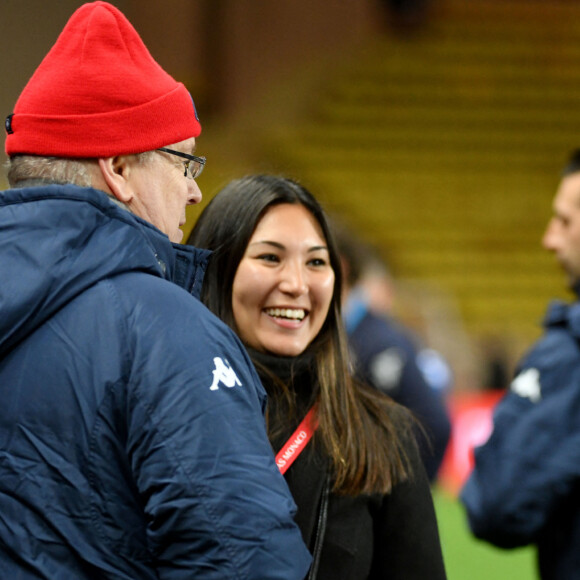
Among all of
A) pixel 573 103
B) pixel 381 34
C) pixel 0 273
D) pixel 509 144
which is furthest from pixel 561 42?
pixel 0 273

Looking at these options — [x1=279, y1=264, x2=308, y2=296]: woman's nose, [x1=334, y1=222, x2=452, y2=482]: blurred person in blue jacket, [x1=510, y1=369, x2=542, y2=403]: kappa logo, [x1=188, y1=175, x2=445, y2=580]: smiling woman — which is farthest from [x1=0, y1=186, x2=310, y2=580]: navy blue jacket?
[x1=334, y1=222, x2=452, y2=482]: blurred person in blue jacket

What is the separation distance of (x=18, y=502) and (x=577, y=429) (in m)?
1.24

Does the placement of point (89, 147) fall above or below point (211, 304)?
above

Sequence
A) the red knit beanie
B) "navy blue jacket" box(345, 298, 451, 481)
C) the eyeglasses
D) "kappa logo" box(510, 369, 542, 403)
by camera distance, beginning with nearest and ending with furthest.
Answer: the red knit beanie, the eyeglasses, "kappa logo" box(510, 369, 542, 403), "navy blue jacket" box(345, 298, 451, 481)

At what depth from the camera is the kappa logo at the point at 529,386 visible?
6.97 feet

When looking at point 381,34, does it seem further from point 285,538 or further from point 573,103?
point 285,538

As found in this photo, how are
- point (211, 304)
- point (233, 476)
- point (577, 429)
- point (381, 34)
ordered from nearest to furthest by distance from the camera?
1. point (233, 476)
2. point (577, 429)
3. point (211, 304)
4. point (381, 34)

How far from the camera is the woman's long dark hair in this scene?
203 centimetres

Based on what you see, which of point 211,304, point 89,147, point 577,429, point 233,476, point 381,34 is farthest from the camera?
point 381,34

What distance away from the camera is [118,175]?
1.48 m

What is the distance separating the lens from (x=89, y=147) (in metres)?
1.45

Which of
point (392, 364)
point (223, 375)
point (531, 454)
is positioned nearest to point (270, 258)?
point (531, 454)

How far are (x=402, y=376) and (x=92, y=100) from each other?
2.89m

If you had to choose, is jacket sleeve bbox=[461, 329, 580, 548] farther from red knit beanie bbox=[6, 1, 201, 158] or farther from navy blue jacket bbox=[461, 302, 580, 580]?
red knit beanie bbox=[6, 1, 201, 158]
